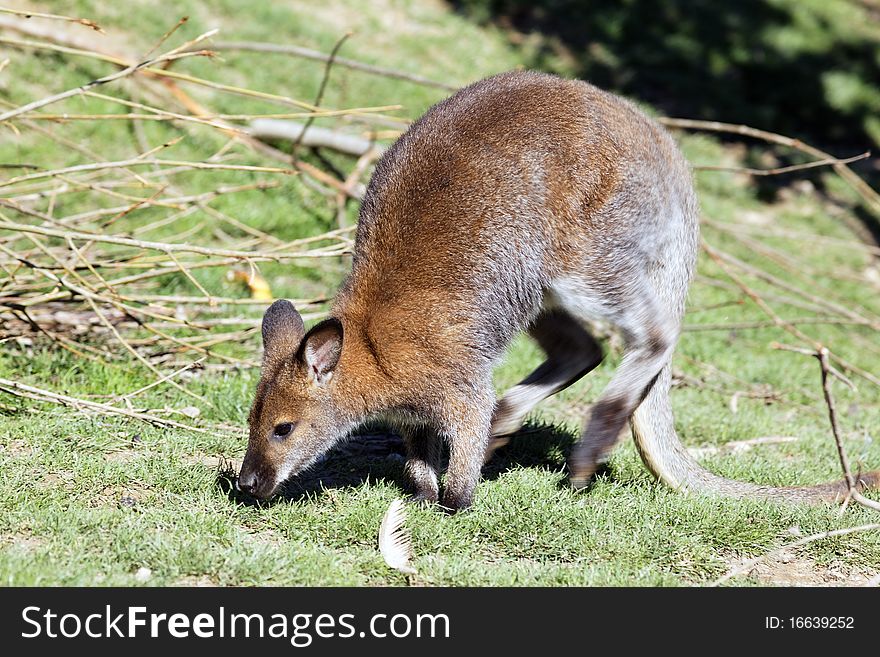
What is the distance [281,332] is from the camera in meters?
4.32

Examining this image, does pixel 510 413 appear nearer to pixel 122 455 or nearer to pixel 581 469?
pixel 581 469

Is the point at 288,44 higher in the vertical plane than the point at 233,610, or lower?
higher

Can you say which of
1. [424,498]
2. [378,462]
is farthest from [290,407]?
[378,462]

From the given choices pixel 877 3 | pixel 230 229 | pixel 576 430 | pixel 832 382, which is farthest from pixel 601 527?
pixel 877 3

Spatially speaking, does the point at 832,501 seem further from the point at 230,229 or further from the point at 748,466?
the point at 230,229

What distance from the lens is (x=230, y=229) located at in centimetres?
705

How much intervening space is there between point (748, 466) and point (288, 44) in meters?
6.02

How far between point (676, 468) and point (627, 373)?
21.3 inches

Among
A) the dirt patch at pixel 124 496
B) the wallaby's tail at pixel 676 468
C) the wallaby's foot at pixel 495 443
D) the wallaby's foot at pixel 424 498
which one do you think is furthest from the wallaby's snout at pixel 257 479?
the wallaby's tail at pixel 676 468

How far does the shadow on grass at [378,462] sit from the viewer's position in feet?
14.5

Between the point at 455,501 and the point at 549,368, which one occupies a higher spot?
the point at 549,368

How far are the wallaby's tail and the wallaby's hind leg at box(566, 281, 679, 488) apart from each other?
0.74ft

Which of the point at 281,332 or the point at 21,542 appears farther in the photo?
the point at 281,332

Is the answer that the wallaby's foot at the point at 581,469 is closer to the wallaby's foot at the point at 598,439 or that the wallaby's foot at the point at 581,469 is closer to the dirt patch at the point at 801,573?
the wallaby's foot at the point at 598,439
